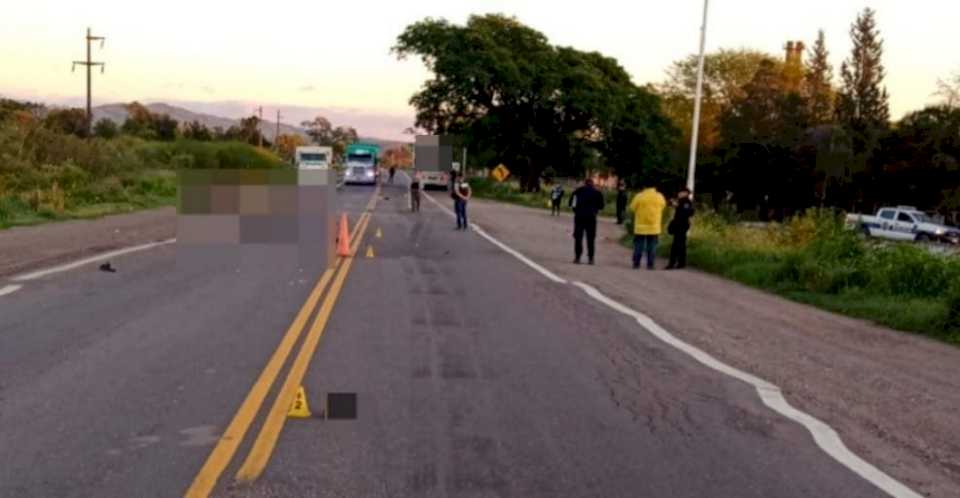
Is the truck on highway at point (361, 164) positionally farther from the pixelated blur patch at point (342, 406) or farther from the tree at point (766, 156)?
the pixelated blur patch at point (342, 406)

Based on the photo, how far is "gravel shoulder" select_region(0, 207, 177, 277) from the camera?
1760 centimetres

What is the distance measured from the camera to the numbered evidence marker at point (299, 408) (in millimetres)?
6898

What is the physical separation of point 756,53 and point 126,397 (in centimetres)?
10808

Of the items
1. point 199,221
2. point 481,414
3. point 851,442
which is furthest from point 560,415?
point 199,221

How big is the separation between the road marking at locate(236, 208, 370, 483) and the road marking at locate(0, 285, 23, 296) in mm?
4094

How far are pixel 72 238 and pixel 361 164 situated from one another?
5590 centimetres

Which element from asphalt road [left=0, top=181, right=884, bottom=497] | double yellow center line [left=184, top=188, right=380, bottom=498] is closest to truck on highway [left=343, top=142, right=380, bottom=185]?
asphalt road [left=0, top=181, right=884, bottom=497]

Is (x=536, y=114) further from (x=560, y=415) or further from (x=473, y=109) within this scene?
(x=560, y=415)

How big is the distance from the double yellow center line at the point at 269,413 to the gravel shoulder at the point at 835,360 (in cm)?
373

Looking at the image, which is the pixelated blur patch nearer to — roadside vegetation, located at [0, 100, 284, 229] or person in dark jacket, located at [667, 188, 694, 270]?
person in dark jacket, located at [667, 188, 694, 270]

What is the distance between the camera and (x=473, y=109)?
72.2 m

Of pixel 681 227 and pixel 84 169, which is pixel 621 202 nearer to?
pixel 681 227

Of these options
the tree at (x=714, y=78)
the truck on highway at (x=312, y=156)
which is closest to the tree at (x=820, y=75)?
the tree at (x=714, y=78)

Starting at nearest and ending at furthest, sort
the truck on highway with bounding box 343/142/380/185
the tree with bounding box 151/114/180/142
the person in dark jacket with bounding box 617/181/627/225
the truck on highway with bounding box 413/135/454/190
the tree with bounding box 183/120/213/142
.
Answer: the person in dark jacket with bounding box 617/181/627/225, the truck on highway with bounding box 413/135/454/190, the truck on highway with bounding box 343/142/380/185, the tree with bounding box 183/120/213/142, the tree with bounding box 151/114/180/142
